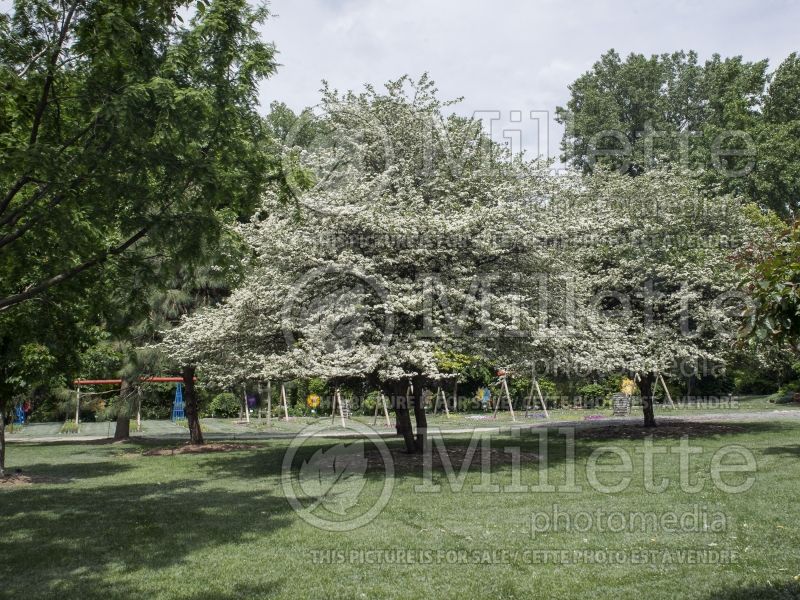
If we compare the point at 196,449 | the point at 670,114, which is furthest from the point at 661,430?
the point at 670,114

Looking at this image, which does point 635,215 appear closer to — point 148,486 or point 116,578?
point 148,486

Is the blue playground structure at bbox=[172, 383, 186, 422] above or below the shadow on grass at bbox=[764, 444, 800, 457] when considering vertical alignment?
below

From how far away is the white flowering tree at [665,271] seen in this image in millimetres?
19422

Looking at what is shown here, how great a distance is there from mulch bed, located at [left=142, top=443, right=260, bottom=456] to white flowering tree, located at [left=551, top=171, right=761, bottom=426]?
1120 centimetres

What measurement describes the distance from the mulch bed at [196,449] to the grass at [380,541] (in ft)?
19.1

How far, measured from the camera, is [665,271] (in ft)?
64.4

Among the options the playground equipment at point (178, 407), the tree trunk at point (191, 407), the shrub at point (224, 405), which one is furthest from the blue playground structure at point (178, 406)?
the tree trunk at point (191, 407)

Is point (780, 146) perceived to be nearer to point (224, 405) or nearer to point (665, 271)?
point (665, 271)

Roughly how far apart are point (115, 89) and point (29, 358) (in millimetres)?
8038

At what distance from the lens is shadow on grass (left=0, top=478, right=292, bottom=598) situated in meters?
7.10

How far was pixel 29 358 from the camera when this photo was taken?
1384 centimetres

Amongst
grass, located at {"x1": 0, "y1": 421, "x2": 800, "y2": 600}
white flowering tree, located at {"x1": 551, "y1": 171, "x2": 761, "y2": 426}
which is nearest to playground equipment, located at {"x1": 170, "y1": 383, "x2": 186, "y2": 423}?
grass, located at {"x1": 0, "y1": 421, "x2": 800, "y2": 600}

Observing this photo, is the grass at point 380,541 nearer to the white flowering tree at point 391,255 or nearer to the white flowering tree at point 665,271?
the white flowering tree at point 391,255

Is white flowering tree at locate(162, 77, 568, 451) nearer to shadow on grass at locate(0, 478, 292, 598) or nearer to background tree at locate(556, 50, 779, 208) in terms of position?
shadow on grass at locate(0, 478, 292, 598)
